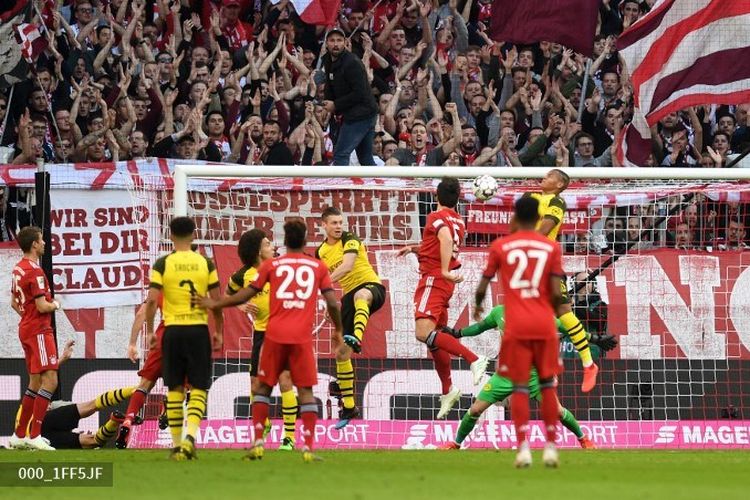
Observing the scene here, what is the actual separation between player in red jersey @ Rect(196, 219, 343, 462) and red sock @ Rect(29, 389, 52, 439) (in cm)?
389

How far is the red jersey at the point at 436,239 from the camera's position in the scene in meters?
14.6

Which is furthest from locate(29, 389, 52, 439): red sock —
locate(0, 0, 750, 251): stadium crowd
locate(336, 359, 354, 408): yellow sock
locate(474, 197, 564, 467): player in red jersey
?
locate(474, 197, 564, 467): player in red jersey

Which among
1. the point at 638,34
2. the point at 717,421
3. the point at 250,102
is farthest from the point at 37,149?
the point at 717,421

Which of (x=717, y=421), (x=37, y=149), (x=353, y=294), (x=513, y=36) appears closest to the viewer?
(x=353, y=294)

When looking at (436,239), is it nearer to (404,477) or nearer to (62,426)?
(62,426)

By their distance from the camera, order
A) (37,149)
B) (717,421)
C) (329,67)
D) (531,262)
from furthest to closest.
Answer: (329,67), (37,149), (717,421), (531,262)

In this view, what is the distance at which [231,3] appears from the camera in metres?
21.3

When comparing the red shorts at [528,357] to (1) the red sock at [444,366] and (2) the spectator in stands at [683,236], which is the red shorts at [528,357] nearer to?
(1) the red sock at [444,366]

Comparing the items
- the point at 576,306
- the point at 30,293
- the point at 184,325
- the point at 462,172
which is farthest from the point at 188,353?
the point at 576,306

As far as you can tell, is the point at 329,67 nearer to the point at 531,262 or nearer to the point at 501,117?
the point at 501,117

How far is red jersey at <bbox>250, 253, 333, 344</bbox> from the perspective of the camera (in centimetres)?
1149

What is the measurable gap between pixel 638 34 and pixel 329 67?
4570 millimetres

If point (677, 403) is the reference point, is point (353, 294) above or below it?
above

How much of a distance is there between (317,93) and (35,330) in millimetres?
7469
